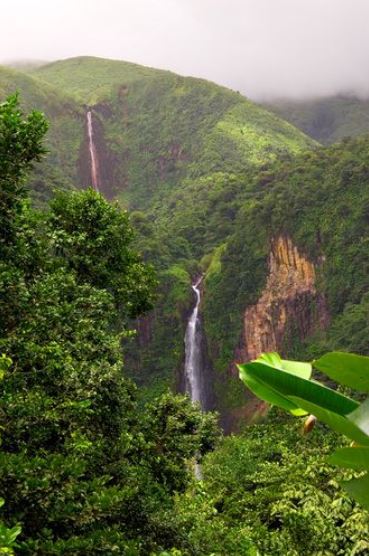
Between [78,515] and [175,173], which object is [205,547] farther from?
[175,173]

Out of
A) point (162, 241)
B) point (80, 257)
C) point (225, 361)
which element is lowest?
point (225, 361)

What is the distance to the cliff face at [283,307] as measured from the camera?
49.8 m

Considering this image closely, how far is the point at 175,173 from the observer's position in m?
112

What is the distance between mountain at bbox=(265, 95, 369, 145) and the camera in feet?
582

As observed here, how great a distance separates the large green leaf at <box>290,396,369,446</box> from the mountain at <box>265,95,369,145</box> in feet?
598

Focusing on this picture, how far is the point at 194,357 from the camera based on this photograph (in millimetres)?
53156

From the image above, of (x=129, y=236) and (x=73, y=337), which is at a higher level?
(x=129, y=236)

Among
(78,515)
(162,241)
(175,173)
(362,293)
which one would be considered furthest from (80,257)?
(175,173)

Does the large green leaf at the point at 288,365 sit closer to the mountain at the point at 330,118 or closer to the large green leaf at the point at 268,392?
the large green leaf at the point at 268,392

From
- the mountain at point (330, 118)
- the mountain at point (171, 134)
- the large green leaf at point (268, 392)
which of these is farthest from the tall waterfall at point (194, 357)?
the mountain at point (330, 118)

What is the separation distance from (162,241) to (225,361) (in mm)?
18898

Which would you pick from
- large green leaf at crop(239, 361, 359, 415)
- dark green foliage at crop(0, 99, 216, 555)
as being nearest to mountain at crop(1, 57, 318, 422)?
dark green foliage at crop(0, 99, 216, 555)

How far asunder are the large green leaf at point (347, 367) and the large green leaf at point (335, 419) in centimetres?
7

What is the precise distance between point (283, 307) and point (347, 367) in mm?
50829
